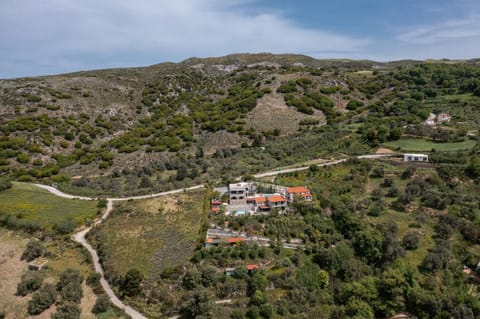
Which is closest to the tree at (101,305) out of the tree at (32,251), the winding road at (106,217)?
the winding road at (106,217)

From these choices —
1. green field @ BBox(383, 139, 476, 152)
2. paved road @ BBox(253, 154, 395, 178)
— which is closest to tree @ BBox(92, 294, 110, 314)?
paved road @ BBox(253, 154, 395, 178)

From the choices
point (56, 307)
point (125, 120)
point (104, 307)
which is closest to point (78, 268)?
point (56, 307)

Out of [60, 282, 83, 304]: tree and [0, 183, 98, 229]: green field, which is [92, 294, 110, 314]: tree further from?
[0, 183, 98, 229]: green field

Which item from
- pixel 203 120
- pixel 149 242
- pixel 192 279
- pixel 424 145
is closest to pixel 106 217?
pixel 149 242

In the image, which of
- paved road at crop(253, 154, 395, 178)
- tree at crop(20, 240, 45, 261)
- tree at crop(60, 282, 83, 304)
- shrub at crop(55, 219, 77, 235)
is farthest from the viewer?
paved road at crop(253, 154, 395, 178)

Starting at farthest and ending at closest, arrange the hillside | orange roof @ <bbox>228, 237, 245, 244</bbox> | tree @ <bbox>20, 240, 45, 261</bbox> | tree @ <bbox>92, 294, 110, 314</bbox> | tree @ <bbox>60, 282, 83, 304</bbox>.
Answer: the hillside, tree @ <bbox>20, 240, 45, 261</bbox>, orange roof @ <bbox>228, 237, 245, 244</bbox>, tree @ <bbox>60, 282, 83, 304</bbox>, tree @ <bbox>92, 294, 110, 314</bbox>

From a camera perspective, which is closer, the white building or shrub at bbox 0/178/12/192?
the white building

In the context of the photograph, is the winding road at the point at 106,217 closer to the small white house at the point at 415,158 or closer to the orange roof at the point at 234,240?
the small white house at the point at 415,158
